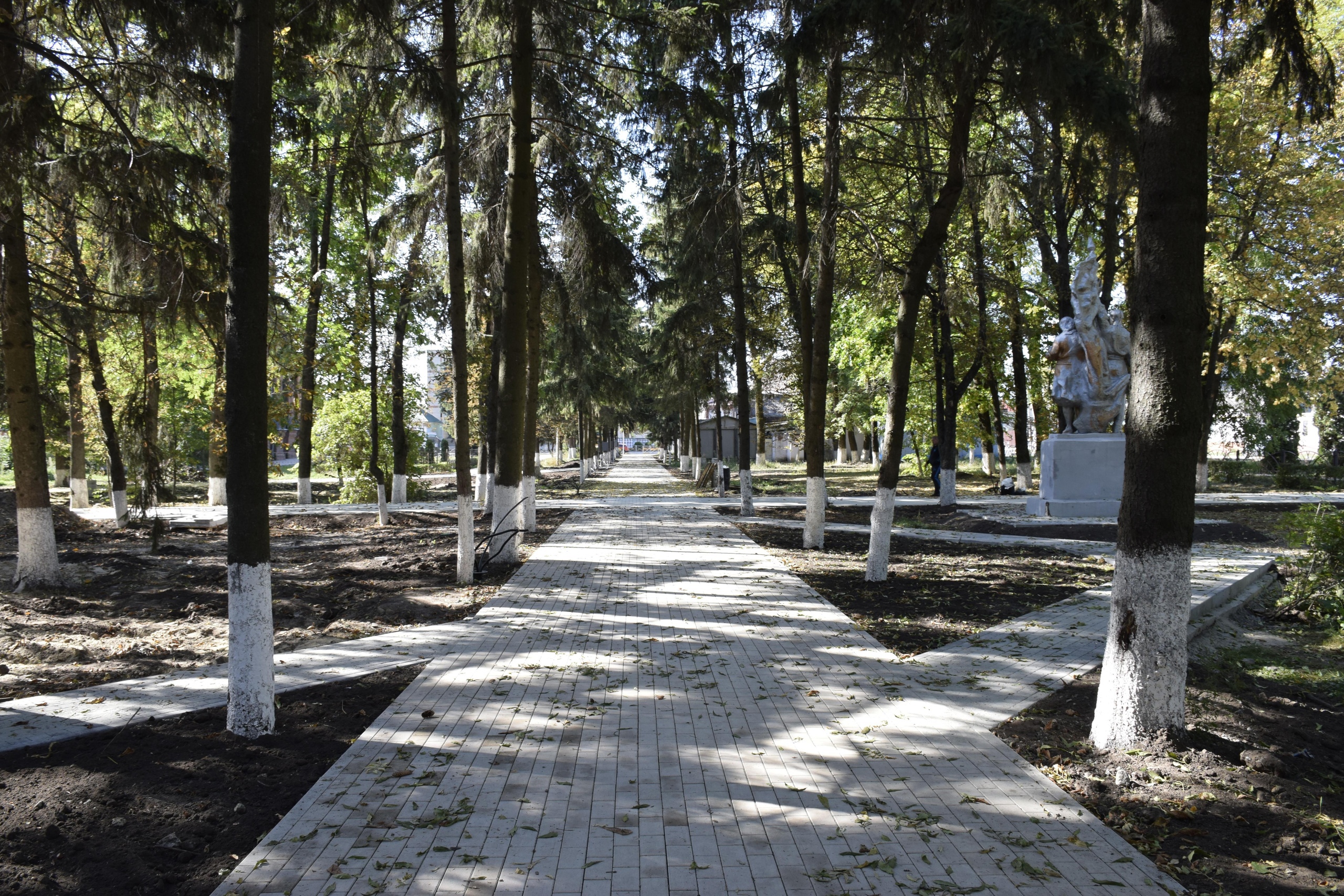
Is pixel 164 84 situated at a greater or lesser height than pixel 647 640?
greater

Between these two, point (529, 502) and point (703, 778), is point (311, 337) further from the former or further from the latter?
point (703, 778)

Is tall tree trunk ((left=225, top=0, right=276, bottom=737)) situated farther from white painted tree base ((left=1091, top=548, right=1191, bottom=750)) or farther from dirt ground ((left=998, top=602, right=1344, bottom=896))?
white painted tree base ((left=1091, top=548, right=1191, bottom=750))

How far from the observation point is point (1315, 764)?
4.35m

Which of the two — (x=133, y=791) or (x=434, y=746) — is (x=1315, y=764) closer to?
(x=434, y=746)

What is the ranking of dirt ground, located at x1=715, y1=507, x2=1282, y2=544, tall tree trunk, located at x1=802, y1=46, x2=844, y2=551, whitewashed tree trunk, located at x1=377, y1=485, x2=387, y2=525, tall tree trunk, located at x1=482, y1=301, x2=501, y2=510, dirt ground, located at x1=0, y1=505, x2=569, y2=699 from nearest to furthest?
dirt ground, located at x1=0, y1=505, x2=569, y2=699, tall tree trunk, located at x1=802, y1=46, x2=844, y2=551, tall tree trunk, located at x1=482, y1=301, x2=501, y2=510, dirt ground, located at x1=715, y1=507, x2=1282, y2=544, whitewashed tree trunk, located at x1=377, y1=485, x2=387, y2=525

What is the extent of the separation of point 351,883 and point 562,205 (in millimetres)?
11943

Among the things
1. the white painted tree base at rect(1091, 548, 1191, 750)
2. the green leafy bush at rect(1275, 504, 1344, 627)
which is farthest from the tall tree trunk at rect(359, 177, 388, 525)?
the green leafy bush at rect(1275, 504, 1344, 627)

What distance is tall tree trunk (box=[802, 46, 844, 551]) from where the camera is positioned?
11.0 meters

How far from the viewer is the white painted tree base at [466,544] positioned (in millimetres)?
10094

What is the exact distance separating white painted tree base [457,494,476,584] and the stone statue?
12.7 m

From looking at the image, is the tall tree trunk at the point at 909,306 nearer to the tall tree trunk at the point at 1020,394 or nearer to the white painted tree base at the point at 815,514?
the white painted tree base at the point at 815,514

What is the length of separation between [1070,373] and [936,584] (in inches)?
364

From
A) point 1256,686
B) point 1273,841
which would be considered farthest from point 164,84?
point 1256,686

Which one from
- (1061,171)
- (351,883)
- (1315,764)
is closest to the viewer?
(351,883)
